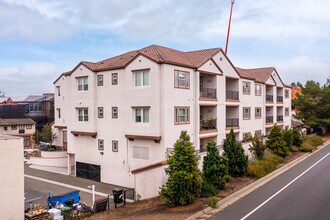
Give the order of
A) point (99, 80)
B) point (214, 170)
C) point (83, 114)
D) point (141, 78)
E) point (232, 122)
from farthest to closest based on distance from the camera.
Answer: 1. point (232, 122)
2. point (83, 114)
3. point (99, 80)
4. point (141, 78)
5. point (214, 170)

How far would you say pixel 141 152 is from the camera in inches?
971

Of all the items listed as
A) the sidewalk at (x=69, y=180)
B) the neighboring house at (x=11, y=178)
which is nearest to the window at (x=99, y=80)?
the sidewalk at (x=69, y=180)

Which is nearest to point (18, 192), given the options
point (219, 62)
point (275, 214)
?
point (275, 214)

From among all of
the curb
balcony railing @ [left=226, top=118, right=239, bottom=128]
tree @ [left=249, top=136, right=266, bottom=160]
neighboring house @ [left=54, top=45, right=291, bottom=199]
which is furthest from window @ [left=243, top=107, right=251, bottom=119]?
the curb

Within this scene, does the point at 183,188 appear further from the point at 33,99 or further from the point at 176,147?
the point at 33,99

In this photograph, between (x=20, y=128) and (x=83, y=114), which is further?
(x=20, y=128)

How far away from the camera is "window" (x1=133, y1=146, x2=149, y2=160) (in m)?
24.3

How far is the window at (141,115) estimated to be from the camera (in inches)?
947

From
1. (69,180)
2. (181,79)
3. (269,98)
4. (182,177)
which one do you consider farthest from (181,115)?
(269,98)

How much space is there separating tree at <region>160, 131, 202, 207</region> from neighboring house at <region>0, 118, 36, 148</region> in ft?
130

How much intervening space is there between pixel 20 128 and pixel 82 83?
26.0m

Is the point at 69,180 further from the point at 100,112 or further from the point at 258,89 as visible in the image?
the point at 258,89

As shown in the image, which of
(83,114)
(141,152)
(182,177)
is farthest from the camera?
(83,114)

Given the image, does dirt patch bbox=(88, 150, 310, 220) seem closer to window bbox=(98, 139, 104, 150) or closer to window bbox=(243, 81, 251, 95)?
window bbox=(98, 139, 104, 150)
